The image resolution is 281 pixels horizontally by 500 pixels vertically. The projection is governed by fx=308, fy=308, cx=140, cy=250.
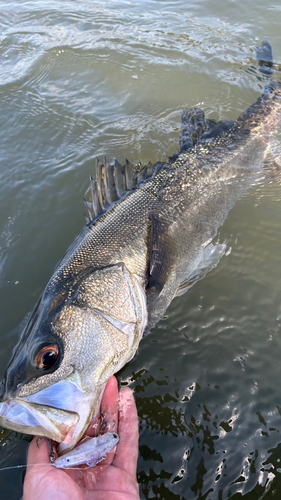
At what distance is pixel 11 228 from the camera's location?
4094 millimetres

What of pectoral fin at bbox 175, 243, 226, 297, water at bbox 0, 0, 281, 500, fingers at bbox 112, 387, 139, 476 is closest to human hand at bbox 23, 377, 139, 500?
fingers at bbox 112, 387, 139, 476

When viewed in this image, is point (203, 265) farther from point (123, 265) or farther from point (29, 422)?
point (29, 422)

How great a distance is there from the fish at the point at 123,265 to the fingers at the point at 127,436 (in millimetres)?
266

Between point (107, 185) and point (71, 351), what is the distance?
1.77 m

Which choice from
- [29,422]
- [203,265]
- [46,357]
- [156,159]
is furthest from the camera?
[156,159]

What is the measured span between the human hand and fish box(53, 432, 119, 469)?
54mm

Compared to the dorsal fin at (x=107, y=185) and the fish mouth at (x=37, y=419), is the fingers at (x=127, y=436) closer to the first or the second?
the fish mouth at (x=37, y=419)

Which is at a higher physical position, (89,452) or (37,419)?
(37,419)

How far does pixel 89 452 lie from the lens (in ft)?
6.13

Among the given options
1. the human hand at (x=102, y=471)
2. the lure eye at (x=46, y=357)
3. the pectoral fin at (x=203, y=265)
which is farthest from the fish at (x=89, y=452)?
the pectoral fin at (x=203, y=265)

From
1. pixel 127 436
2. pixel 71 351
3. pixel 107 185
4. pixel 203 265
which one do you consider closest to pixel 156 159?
pixel 107 185

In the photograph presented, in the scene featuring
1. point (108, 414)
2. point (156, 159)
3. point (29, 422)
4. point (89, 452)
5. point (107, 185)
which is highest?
point (107, 185)

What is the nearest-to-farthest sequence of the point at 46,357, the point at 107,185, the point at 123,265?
the point at 46,357 < the point at 123,265 < the point at 107,185

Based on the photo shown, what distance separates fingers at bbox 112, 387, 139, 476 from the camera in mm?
2068
